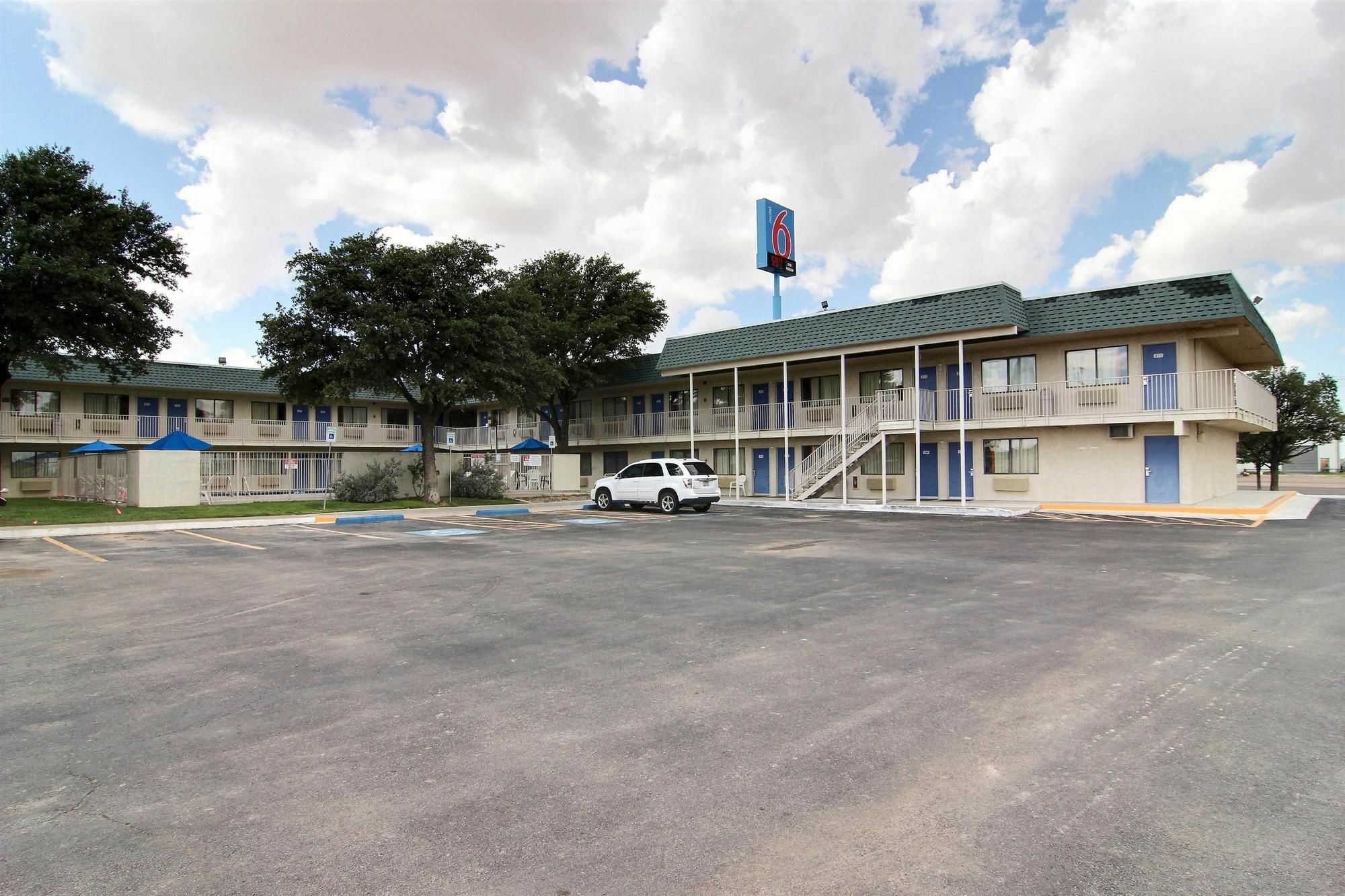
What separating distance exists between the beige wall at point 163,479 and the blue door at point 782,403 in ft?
71.4

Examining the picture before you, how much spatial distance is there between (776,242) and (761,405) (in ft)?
25.2

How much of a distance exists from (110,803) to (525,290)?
27.5 metres

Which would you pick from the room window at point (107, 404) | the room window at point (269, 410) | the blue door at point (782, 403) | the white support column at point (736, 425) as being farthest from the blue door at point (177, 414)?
the blue door at point (782, 403)

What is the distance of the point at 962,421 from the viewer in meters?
24.8

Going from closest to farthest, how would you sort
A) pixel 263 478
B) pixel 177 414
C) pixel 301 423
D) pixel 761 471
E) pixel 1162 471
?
pixel 1162 471 < pixel 263 478 < pixel 761 471 < pixel 177 414 < pixel 301 423

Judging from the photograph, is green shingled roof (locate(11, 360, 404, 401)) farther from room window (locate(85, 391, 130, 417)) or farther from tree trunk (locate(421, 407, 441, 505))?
tree trunk (locate(421, 407, 441, 505))

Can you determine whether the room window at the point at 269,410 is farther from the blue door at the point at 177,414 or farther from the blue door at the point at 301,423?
the blue door at the point at 177,414

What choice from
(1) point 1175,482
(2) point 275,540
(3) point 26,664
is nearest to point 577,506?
(2) point 275,540

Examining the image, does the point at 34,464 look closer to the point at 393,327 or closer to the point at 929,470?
the point at 393,327

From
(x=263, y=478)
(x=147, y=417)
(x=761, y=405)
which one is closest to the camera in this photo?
(x=263, y=478)

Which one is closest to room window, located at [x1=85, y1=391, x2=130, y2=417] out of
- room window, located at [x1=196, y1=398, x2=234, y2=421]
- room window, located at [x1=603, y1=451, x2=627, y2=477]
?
room window, located at [x1=196, y1=398, x2=234, y2=421]

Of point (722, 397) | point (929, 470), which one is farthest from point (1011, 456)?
point (722, 397)

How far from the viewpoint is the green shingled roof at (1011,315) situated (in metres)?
22.0

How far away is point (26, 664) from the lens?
6293 mm
